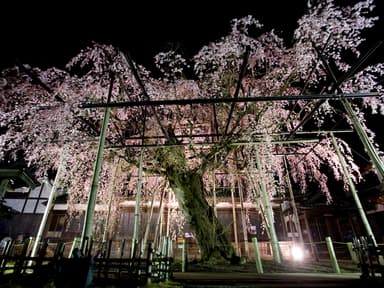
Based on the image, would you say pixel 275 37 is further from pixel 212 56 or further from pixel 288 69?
pixel 212 56

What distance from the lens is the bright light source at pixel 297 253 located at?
11444 millimetres

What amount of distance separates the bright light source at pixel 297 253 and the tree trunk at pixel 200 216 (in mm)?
5944

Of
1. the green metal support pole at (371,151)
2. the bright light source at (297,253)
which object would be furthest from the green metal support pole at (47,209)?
the bright light source at (297,253)

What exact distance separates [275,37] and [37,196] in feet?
75.9

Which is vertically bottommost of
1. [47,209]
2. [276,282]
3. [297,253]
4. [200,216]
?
[276,282]

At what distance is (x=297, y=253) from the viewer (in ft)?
38.5

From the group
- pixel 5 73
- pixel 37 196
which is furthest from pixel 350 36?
pixel 37 196

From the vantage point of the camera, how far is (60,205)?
17.4 metres

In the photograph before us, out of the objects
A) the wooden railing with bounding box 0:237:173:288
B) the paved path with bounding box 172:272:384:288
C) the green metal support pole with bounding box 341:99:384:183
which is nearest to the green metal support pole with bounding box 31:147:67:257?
the wooden railing with bounding box 0:237:173:288

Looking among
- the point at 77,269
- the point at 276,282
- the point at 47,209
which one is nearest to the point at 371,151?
the point at 276,282

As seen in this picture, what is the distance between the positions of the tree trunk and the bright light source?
5944mm

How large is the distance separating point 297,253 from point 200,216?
7701 millimetres

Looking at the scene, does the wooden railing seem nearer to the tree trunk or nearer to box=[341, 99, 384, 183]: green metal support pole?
the tree trunk

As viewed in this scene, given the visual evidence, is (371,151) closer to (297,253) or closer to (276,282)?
(276,282)
